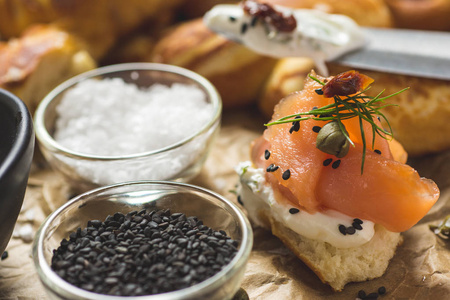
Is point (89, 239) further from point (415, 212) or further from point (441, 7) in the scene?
point (441, 7)

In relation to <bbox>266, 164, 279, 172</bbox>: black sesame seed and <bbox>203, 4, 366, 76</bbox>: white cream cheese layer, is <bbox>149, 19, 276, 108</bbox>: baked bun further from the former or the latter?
<bbox>266, 164, 279, 172</bbox>: black sesame seed

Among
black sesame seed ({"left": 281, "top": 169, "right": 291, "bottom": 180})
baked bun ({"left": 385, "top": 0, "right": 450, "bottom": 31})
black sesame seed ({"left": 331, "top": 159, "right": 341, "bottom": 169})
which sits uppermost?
black sesame seed ({"left": 331, "top": 159, "right": 341, "bottom": 169})

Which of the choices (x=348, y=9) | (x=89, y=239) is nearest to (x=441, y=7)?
(x=348, y=9)

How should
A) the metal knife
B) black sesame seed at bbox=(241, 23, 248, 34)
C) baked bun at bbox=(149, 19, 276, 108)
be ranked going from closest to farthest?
the metal knife, black sesame seed at bbox=(241, 23, 248, 34), baked bun at bbox=(149, 19, 276, 108)

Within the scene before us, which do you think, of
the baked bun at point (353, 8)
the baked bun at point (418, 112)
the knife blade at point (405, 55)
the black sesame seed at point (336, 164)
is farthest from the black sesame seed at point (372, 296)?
the baked bun at point (353, 8)

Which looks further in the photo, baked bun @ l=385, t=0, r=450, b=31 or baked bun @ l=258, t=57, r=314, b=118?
baked bun @ l=385, t=0, r=450, b=31

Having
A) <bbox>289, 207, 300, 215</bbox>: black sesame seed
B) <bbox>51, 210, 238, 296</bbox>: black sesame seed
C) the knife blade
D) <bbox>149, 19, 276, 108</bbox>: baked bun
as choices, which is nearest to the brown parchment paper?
<bbox>289, 207, 300, 215</bbox>: black sesame seed

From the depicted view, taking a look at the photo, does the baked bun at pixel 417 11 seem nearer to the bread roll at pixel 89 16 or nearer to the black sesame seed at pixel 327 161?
the bread roll at pixel 89 16
